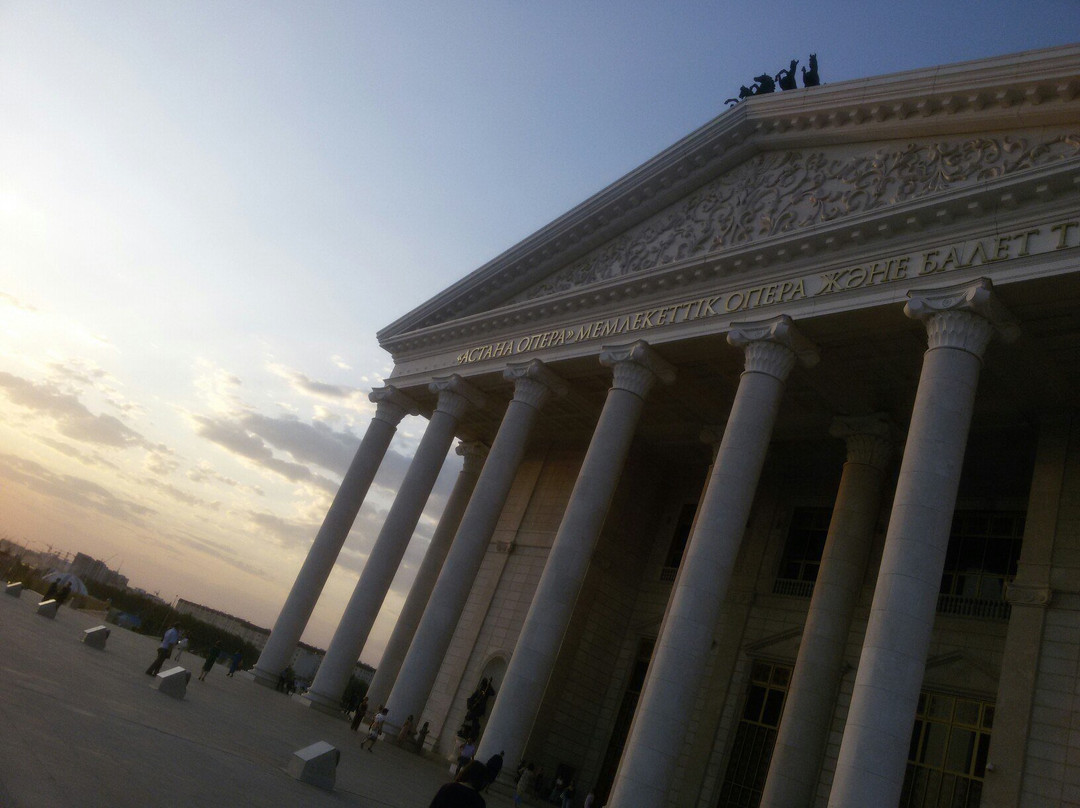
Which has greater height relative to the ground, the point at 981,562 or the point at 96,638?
the point at 981,562

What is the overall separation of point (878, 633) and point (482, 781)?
9.91m

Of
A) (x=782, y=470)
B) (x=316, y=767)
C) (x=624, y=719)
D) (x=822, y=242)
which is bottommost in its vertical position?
(x=316, y=767)

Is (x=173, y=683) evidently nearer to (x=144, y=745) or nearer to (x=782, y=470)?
(x=144, y=745)

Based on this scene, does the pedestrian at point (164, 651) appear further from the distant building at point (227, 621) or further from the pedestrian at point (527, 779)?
the distant building at point (227, 621)

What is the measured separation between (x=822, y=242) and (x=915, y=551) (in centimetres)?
774

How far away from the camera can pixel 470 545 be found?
24797 millimetres

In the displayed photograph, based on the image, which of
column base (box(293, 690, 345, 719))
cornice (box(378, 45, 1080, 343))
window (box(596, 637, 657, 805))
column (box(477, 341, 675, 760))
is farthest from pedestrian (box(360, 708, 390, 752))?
cornice (box(378, 45, 1080, 343))

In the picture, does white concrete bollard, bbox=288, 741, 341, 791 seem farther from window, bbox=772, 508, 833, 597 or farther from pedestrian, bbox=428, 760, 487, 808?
window, bbox=772, 508, 833, 597

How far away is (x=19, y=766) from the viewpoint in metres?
7.61

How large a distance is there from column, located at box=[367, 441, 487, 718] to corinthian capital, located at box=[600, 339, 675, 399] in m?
13.5

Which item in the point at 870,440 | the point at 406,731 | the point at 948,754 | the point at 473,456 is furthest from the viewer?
the point at 473,456

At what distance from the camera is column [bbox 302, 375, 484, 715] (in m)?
26.8

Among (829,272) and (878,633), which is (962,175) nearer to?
(829,272)

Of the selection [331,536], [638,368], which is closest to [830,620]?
[638,368]
